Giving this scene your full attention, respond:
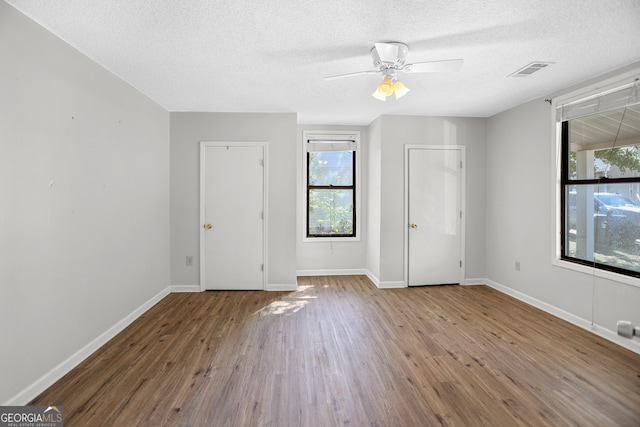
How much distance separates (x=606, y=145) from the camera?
2947 millimetres

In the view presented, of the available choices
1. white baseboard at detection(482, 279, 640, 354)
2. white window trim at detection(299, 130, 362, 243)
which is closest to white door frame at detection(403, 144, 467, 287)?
white baseboard at detection(482, 279, 640, 354)

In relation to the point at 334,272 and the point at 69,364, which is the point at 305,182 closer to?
the point at 334,272

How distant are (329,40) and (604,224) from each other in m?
3.10

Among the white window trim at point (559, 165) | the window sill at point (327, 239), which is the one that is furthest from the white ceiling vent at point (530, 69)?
the window sill at point (327, 239)

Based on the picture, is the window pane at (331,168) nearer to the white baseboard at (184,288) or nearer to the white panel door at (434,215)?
the white panel door at (434,215)

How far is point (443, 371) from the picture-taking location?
7.49 ft

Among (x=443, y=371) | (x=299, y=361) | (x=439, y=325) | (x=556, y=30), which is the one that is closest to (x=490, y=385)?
(x=443, y=371)

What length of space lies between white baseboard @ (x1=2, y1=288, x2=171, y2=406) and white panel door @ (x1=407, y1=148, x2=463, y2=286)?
11.6 ft

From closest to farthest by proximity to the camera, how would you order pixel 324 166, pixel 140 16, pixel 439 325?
pixel 140 16, pixel 439 325, pixel 324 166

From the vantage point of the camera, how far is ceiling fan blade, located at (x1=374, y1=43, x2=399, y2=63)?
90.0 inches

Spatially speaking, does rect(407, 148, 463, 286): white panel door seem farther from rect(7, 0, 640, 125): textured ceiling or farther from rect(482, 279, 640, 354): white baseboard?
rect(7, 0, 640, 125): textured ceiling

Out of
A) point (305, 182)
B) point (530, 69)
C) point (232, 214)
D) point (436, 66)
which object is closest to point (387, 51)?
point (436, 66)

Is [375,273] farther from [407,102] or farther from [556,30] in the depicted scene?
[556,30]

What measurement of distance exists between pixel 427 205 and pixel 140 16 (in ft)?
12.7
